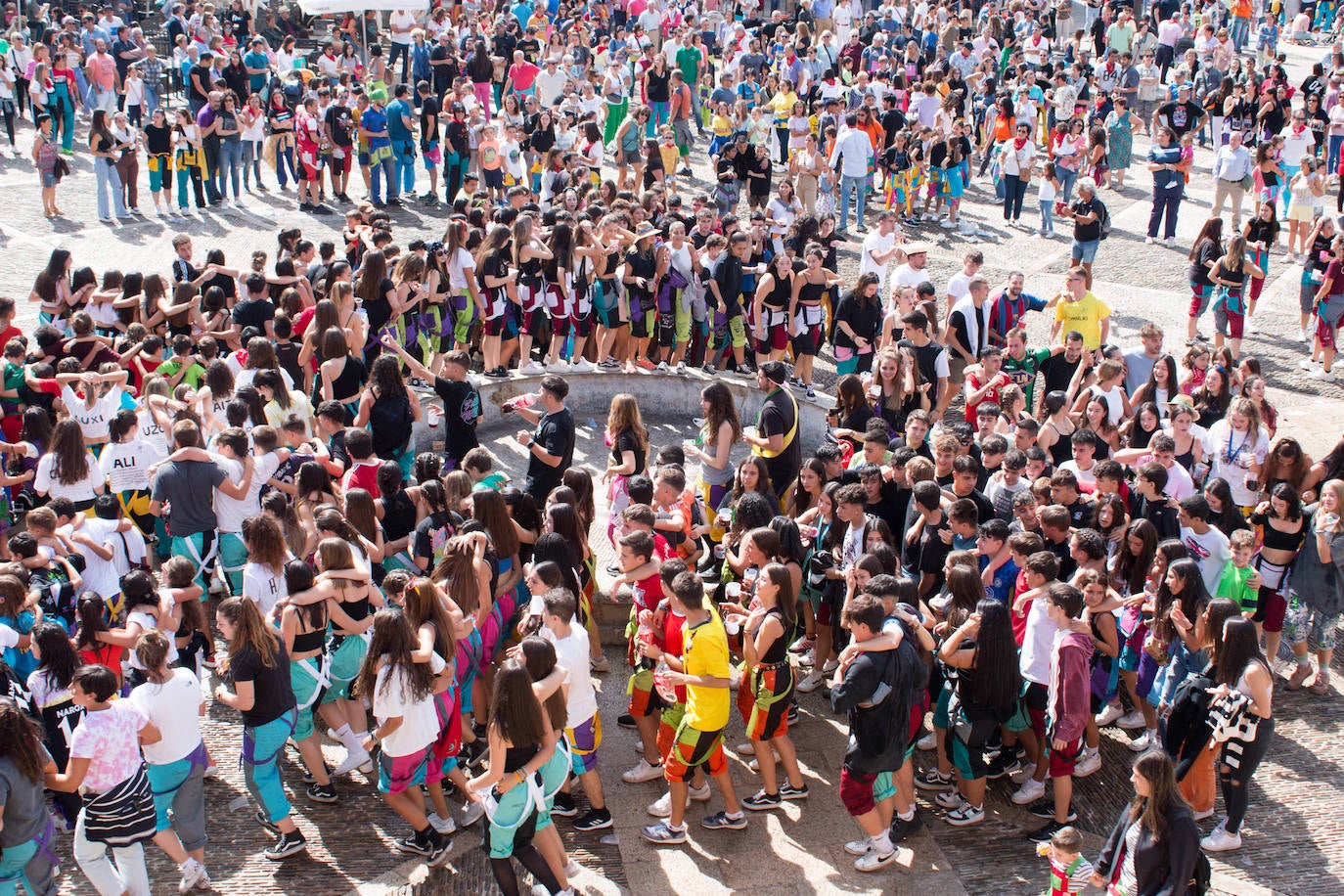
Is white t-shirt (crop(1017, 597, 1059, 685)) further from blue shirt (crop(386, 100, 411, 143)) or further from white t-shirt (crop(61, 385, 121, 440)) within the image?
blue shirt (crop(386, 100, 411, 143))

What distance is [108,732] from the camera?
578 centimetres

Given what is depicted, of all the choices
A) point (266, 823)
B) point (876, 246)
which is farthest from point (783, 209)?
point (266, 823)

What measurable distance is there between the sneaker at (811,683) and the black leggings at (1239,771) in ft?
7.66

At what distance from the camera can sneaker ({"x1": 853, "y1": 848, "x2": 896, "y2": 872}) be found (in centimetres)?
659

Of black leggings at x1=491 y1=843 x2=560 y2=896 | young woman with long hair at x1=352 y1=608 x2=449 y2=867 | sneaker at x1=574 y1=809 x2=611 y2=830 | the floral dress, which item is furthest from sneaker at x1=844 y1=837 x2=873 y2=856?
the floral dress

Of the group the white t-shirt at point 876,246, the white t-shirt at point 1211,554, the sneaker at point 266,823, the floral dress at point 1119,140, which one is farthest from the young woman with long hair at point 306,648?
the floral dress at point 1119,140

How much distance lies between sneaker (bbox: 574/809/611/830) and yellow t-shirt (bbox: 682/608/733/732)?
2.56 ft

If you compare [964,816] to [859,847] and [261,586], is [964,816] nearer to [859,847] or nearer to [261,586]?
[859,847]

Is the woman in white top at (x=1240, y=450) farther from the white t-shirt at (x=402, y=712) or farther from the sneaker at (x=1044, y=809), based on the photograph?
the white t-shirt at (x=402, y=712)

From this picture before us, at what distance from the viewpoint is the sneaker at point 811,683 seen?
8086mm

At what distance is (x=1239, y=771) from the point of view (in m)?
6.53

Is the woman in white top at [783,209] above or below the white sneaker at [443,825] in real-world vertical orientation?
above

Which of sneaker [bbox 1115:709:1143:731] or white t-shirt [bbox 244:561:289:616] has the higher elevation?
white t-shirt [bbox 244:561:289:616]

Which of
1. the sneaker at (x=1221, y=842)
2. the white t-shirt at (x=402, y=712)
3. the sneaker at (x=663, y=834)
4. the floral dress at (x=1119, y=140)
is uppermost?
the floral dress at (x=1119, y=140)
